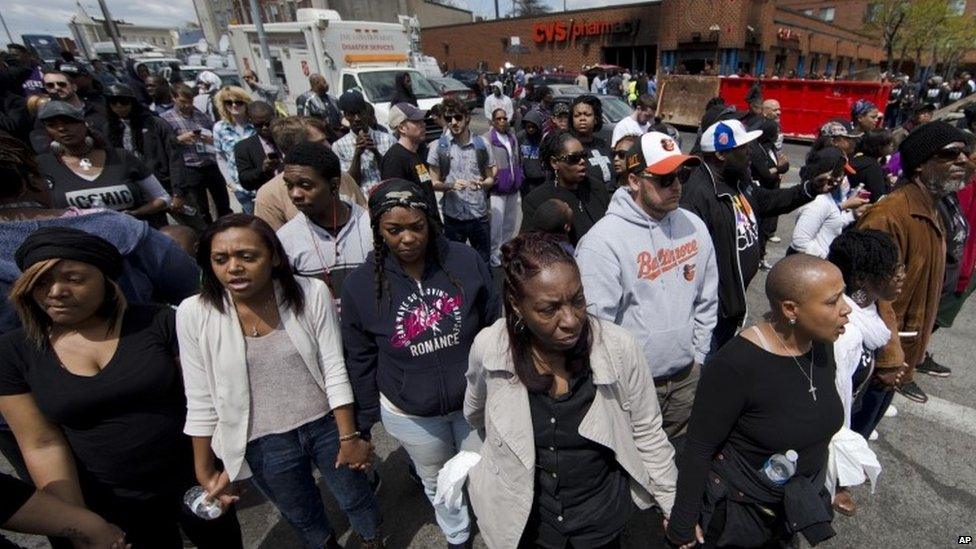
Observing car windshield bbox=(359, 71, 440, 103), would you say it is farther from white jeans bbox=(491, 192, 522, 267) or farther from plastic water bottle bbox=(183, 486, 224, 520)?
plastic water bottle bbox=(183, 486, 224, 520)

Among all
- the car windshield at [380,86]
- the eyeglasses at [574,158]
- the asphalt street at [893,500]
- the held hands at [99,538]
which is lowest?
the asphalt street at [893,500]

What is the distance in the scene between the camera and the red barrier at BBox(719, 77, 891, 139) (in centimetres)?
1276

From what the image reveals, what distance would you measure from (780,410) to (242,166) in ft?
16.1

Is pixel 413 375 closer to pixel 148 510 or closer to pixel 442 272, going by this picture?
pixel 442 272

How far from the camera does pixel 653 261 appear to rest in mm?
2305

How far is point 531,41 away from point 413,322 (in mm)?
37771

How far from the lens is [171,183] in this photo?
5.50 m

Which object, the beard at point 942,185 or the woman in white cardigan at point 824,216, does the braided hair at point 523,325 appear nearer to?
the beard at point 942,185

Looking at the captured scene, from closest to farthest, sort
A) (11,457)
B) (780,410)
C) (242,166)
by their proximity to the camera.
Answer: (780,410)
(11,457)
(242,166)

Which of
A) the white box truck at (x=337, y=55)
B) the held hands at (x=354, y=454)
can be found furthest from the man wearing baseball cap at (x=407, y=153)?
the white box truck at (x=337, y=55)

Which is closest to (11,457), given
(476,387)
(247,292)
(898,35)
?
(247,292)

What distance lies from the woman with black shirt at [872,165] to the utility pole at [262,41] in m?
15.5

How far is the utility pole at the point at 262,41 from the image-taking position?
13939mm

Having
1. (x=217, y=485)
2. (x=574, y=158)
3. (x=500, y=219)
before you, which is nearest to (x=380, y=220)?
(x=217, y=485)
